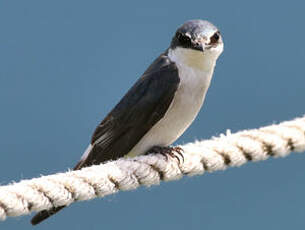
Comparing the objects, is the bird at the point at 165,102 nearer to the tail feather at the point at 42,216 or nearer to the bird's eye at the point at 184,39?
the bird's eye at the point at 184,39

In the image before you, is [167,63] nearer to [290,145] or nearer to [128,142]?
[128,142]

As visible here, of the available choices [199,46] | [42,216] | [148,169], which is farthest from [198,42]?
[42,216]

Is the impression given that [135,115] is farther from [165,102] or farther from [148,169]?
[148,169]

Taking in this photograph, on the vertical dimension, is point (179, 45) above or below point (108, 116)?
above

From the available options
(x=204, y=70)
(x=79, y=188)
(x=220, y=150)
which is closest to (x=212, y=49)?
(x=204, y=70)

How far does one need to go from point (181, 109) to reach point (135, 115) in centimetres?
12

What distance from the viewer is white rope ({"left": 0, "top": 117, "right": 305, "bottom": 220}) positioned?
137 centimetres

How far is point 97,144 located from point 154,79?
0.22 metres

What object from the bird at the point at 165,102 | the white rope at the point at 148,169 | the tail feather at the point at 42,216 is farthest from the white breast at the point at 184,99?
the tail feather at the point at 42,216

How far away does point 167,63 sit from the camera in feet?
6.73

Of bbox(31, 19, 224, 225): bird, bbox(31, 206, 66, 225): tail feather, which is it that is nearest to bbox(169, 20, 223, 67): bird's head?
bbox(31, 19, 224, 225): bird

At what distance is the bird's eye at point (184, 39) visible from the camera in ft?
6.53

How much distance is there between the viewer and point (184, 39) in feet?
6.59

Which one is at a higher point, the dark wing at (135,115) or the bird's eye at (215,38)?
the bird's eye at (215,38)
